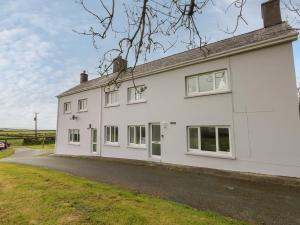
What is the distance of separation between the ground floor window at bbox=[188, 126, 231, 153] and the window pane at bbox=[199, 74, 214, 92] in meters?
2.22

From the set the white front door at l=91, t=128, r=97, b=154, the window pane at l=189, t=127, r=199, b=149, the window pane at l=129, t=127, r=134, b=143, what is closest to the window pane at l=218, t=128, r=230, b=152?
the window pane at l=189, t=127, r=199, b=149

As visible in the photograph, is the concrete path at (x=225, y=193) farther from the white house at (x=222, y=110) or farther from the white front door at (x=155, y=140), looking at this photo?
the white front door at (x=155, y=140)

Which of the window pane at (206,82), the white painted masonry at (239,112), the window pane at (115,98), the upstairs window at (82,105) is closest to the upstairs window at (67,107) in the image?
the upstairs window at (82,105)

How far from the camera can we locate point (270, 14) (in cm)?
1343

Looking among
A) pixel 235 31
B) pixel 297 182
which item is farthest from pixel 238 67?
pixel 235 31

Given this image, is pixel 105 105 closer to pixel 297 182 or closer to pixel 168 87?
pixel 168 87

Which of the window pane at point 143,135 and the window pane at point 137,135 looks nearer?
the window pane at point 143,135

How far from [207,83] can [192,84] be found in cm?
106

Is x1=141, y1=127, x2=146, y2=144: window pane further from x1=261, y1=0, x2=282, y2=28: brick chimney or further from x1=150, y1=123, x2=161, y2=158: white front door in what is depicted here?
x1=261, y1=0, x2=282, y2=28: brick chimney

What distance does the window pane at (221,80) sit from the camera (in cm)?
1224

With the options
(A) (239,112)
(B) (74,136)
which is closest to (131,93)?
(A) (239,112)

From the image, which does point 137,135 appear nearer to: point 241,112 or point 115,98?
point 115,98

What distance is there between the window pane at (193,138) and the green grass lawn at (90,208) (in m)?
6.62

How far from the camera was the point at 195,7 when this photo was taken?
13.7 ft
